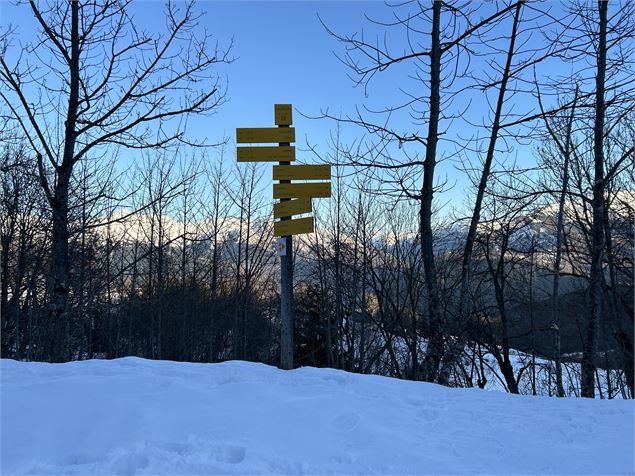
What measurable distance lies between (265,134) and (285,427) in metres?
3.35

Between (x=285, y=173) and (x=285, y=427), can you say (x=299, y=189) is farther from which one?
(x=285, y=427)

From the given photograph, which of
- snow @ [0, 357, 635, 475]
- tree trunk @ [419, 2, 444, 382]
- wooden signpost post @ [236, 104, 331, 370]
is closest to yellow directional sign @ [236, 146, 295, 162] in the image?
wooden signpost post @ [236, 104, 331, 370]

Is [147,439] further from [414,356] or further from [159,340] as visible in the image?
[159,340]

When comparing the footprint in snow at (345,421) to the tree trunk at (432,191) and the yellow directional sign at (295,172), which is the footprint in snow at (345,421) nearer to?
the yellow directional sign at (295,172)

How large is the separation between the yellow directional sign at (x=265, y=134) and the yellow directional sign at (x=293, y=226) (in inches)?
37.0

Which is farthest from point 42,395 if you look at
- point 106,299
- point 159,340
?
point 106,299

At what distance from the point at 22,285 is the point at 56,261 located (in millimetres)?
13089

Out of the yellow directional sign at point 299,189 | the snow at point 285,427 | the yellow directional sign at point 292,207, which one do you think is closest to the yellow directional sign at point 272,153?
the yellow directional sign at point 299,189

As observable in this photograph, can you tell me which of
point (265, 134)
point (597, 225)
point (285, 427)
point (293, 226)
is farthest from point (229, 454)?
point (597, 225)

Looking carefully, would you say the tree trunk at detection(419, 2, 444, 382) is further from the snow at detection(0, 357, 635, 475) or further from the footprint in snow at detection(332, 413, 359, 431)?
the footprint in snow at detection(332, 413, 359, 431)

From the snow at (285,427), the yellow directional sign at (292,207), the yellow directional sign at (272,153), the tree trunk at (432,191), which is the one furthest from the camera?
the tree trunk at (432,191)

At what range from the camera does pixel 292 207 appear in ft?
17.3

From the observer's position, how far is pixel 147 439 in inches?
109

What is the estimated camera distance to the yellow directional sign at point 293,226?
523cm
